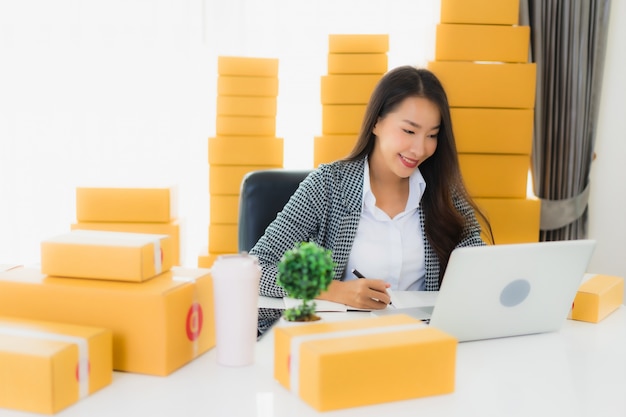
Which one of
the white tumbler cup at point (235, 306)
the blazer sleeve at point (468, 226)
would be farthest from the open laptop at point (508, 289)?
the blazer sleeve at point (468, 226)

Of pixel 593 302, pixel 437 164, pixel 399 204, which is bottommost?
pixel 593 302

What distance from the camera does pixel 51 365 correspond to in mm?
854

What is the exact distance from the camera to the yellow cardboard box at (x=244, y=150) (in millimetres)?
2783

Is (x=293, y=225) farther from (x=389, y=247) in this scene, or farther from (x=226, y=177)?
(x=226, y=177)

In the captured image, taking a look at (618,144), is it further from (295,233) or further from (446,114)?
(295,233)

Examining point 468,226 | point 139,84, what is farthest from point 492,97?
point 139,84

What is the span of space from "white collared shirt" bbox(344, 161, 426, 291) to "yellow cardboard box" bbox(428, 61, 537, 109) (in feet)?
2.90

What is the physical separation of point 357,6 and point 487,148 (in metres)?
0.92

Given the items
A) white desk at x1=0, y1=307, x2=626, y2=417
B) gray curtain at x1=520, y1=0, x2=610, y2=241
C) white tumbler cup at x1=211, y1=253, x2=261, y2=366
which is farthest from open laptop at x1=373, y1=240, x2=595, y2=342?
gray curtain at x1=520, y1=0, x2=610, y2=241

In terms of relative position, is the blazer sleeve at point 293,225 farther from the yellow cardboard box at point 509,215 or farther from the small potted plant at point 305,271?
the yellow cardboard box at point 509,215

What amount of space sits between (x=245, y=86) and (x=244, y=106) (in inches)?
3.2

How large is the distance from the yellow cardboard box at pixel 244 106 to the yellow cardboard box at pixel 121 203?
1.35 ft

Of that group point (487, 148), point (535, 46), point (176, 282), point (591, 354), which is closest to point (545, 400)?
point (591, 354)

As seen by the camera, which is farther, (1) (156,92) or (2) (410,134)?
(1) (156,92)
